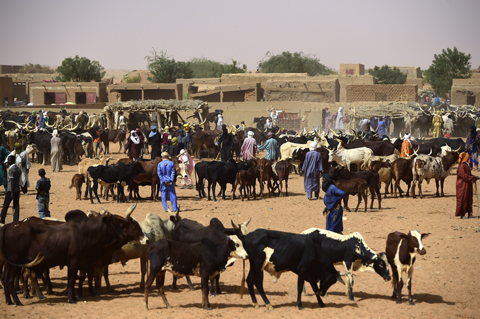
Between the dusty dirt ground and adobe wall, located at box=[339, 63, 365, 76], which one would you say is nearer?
the dusty dirt ground

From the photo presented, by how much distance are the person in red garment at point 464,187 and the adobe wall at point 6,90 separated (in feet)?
138

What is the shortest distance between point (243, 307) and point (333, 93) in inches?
1531

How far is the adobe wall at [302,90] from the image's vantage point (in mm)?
45500

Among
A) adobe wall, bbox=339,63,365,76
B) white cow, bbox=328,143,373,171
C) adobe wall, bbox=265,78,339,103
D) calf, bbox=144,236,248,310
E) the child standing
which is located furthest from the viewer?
adobe wall, bbox=339,63,365,76

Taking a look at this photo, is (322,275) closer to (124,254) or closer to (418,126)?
(124,254)

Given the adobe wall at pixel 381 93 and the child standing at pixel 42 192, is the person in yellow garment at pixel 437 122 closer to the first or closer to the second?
the adobe wall at pixel 381 93

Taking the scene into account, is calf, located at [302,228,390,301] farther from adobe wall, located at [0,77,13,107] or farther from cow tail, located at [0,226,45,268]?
adobe wall, located at [0,77,13,107]

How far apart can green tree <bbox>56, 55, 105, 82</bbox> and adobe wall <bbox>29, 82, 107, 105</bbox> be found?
40.5 ft

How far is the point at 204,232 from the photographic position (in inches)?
333

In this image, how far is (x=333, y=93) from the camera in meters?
45.4

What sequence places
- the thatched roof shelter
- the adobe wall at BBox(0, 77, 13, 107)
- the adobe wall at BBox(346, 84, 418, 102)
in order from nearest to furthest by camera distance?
the thatched roof shelter → the adobe wall at BBox(346, 84, 418, 102) → the adobe wall at BBox(0, 77, 13, 107)

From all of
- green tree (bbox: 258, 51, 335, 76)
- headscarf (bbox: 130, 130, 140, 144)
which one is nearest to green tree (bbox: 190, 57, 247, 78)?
green tree (bbox: 258, 51, 335, 76)

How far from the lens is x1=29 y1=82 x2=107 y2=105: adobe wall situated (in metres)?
48.6

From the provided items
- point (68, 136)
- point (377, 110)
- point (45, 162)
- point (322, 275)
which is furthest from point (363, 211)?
point (377, 110)
